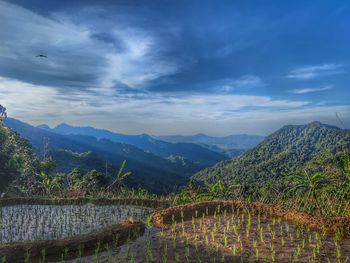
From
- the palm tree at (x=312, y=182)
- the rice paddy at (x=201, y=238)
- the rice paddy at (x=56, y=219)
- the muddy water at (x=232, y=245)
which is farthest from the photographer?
the palm tree at (x=312, y=182)

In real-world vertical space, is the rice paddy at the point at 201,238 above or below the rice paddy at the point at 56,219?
above

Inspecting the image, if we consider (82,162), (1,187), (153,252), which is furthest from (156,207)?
(82,162)

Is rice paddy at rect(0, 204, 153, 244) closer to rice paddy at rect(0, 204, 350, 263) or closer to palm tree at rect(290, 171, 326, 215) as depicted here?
rice paddy at rect(0, 204, 350, 263)

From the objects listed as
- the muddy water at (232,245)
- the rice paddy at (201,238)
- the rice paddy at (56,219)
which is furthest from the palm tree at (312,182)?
the rice paddy at (56,219)

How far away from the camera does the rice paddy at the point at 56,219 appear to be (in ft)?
46.2

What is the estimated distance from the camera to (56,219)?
54.9 ft

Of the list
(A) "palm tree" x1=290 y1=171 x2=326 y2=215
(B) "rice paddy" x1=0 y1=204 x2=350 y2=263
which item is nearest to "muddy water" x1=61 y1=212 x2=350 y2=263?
(B) "rice paddy" x1=0 y1=204 x2=350 y2=263

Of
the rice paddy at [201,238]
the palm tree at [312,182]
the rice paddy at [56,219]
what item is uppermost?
the palm tree at [312,182]

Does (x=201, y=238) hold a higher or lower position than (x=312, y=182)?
lower

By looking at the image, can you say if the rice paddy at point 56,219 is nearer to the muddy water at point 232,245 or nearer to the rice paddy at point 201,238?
the rice paddy at point 201,238

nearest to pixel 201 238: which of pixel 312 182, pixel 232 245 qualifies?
pixel 232 245

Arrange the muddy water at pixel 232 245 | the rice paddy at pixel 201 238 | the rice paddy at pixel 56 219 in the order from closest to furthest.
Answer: the muddy water at pixel 232 245 < the rice paddy at pixel 201 238 < the rice paddy at pixel 56 219

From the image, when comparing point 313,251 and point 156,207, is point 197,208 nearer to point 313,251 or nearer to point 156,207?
point 156,207

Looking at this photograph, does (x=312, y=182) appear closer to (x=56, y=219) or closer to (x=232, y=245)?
(x=232, y=245)
